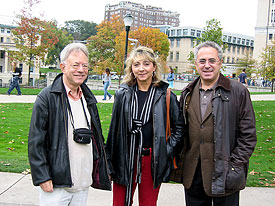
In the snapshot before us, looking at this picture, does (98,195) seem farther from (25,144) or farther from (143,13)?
(143,13)

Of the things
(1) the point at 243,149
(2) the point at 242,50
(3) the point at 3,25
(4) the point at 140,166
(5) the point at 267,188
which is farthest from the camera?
(2) the point at 242,50

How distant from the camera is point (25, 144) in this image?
7.39m

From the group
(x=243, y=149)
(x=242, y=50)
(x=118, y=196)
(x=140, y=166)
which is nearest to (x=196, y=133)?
(x=243, y=149)

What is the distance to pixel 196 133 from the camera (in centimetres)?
319

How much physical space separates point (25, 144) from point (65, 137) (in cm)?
516

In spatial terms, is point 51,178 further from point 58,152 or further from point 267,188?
point 267,188

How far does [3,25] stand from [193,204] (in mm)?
64610

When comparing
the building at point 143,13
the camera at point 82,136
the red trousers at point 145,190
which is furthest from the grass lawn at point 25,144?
the building at point 143,13

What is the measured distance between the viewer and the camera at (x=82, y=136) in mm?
2754

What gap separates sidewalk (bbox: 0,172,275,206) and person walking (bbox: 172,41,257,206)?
136cm

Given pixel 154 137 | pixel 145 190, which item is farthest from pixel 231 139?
pixel 145 190

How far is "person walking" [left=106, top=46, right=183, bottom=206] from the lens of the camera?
128 inches

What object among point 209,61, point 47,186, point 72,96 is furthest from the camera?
point 209,61

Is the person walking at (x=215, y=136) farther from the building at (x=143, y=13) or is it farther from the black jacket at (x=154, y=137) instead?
the building at (x=143, y=13)
